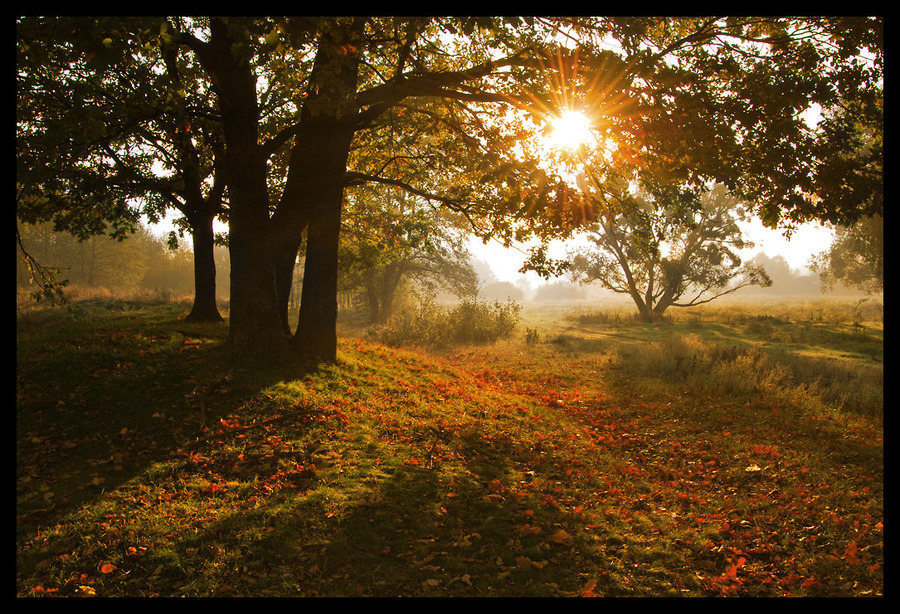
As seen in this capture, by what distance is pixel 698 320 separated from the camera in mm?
37031

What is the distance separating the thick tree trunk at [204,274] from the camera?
17969 millimetres

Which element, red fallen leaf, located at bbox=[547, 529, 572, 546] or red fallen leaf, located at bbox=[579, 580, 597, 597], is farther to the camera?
red fallen leaf, located at bbox=[547, 529, 572, 546]

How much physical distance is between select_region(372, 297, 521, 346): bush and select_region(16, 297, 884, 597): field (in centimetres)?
1257

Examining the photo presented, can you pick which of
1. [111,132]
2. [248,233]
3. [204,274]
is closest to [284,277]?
[248,233]

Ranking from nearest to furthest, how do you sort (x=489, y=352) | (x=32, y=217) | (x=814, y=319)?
(x=32, y=217) < (x=489, y=352) < (x=814, y=319)

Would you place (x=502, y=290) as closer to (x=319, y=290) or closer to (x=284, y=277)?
(x=284, y=277)

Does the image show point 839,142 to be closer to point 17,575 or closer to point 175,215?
point 17,575

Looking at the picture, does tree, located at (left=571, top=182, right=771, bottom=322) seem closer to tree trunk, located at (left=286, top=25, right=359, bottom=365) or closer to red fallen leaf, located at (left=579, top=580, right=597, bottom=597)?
tree trunk, located at (left=286, top=25, right=359, bottom=365)

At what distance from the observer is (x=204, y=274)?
60.6ft

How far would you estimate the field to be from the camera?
17.0ft

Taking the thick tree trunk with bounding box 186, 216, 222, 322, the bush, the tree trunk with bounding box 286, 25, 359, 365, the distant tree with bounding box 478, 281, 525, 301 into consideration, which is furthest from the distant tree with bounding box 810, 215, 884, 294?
the distant tree with bounding box 478, 281, 525, 301
